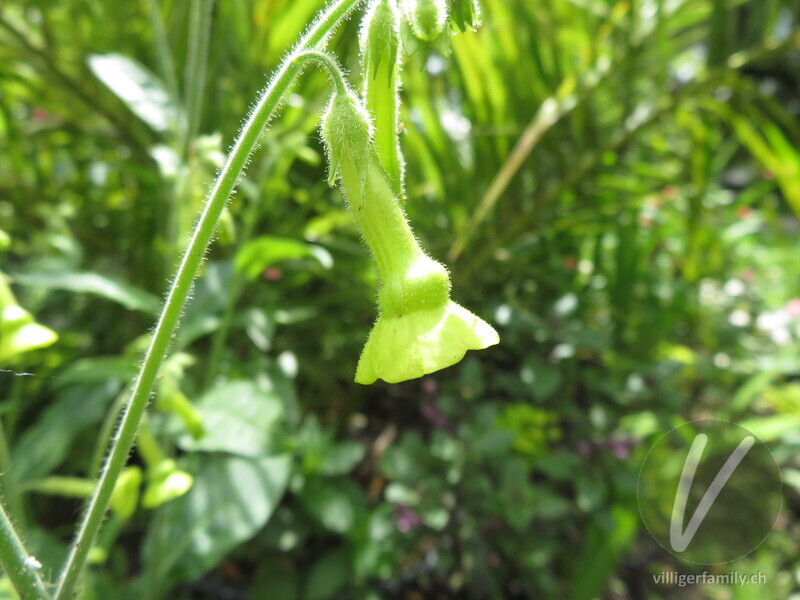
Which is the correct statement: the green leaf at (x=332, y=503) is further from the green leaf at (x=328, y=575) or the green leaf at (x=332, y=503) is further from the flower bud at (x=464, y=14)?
the flower bud at (x=464, y=14)

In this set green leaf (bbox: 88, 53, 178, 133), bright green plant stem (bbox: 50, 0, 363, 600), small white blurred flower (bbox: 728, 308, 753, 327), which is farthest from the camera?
small white blurred flower (bbox: 728, 308, 753, 327)

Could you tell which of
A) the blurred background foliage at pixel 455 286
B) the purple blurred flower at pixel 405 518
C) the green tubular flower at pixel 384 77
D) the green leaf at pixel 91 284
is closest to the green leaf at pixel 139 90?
the blurred background foliage at pixel 455 286

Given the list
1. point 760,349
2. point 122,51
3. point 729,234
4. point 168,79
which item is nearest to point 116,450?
point 168,79

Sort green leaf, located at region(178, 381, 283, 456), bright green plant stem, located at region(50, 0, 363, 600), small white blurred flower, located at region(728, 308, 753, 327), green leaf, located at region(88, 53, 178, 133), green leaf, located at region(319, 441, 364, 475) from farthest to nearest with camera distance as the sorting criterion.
→ small white blurred flower, located at region(728, 308, 753, 327) < green leaf, located at region(319, 441, 364, 475) < green leaf, located at region(88, 53, 178, 133) < green leaf, located at region(178, 381, 283, 456) < bright green plant stem, located at region(50, 0, 363, 600)

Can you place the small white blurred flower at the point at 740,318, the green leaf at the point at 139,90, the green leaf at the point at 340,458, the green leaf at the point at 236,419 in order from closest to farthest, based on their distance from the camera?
the green leaf at the point at 236,419, the green leaf at the point at 139,90, the green leaf at the point at 340,458, the small white blurred flower at the point at 740,318

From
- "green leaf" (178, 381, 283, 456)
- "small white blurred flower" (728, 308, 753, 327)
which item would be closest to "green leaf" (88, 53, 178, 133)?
"green leaf" (178, 381, 283, 456)

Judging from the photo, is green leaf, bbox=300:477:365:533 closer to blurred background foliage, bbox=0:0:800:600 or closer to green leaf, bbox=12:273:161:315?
blurred background foliage, bbox=0:0:800:600

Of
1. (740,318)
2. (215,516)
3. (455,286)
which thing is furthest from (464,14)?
(740,318)
